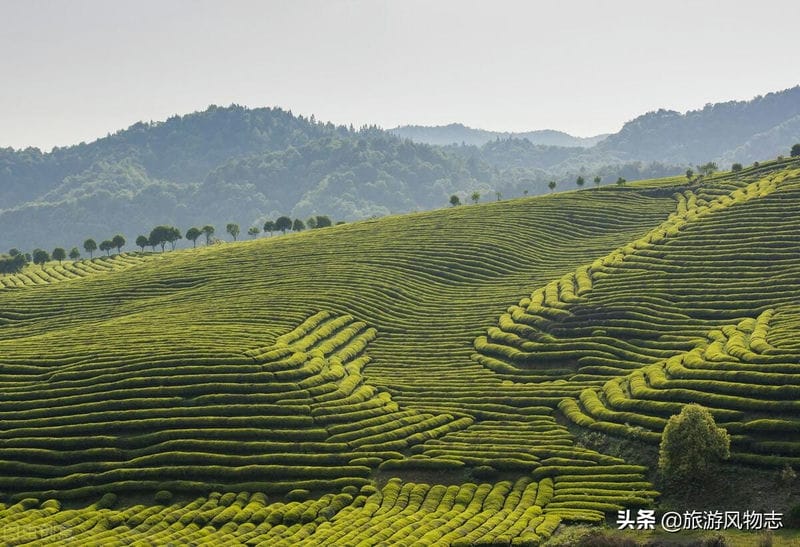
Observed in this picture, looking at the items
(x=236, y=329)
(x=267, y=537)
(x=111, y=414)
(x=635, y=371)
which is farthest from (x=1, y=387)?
(x=635, y=371)

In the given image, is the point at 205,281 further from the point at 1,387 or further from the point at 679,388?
the point at 679,388

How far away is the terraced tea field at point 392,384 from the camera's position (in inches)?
2510

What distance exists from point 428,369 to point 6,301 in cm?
7105

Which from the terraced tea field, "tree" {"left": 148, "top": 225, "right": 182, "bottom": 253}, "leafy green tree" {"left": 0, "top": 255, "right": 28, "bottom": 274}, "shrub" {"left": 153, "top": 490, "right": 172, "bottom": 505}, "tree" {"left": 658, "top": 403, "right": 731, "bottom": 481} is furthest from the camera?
"tree" {"left": 148, "top": 225, "right": 182, "bottom": 253}

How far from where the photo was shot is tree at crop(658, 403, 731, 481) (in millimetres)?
60281

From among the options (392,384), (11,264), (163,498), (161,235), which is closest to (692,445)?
(392,384)

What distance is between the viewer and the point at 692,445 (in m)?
60.4

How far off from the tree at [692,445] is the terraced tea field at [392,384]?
2.15m

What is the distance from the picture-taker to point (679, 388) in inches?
2872

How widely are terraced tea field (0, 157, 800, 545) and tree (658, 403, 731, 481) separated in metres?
2.15

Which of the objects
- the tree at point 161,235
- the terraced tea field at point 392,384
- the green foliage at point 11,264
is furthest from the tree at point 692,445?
the tree at point 161,235

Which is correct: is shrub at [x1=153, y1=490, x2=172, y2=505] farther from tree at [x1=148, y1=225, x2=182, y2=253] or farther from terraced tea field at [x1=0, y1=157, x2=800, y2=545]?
tree at [x1=148, y1=225, x2=182, y2=253]

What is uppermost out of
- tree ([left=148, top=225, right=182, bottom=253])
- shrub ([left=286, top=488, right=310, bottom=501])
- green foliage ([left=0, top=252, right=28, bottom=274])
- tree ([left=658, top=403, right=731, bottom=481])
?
tree ([left=148, top=225, right=182, bottom=253])

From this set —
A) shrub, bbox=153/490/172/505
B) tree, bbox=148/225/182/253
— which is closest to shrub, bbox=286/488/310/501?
shrub, bbox=153/490/172/505
